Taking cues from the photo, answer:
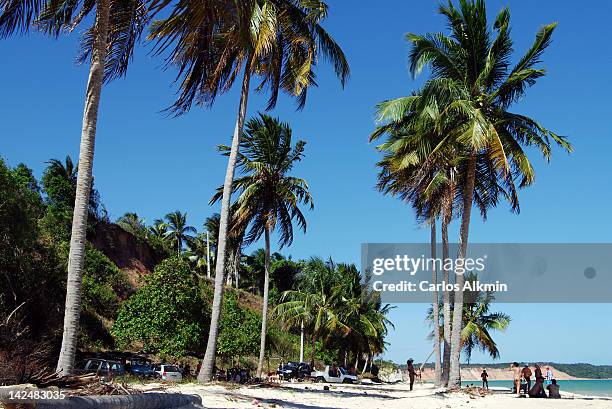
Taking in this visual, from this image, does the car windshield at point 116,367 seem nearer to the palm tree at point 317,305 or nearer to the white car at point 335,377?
the white car at point 335,377

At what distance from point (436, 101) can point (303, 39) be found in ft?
24.3

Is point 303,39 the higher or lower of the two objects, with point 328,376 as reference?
higher

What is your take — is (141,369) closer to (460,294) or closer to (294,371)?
(294,371)

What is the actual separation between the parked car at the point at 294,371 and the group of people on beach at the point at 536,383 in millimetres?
14799

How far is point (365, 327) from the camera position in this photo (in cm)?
4909

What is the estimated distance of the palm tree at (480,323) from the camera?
4138cm

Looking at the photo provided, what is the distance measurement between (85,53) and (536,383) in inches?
739

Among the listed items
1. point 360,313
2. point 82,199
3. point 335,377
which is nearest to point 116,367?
point 82,199

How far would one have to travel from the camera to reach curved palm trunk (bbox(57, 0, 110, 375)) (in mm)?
→ 9641

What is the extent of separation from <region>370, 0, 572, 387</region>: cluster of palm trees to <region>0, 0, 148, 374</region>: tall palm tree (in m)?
13.9

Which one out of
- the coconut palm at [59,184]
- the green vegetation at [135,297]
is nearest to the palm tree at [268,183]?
the green vegetation at [135,297]

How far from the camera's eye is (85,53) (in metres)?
12.4

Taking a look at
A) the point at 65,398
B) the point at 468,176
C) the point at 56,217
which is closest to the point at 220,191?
the point at 468,176

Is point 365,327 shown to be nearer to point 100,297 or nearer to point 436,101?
point 100,297
